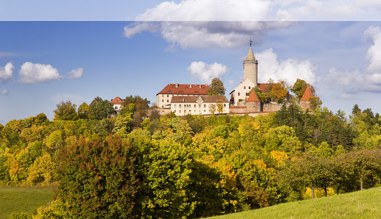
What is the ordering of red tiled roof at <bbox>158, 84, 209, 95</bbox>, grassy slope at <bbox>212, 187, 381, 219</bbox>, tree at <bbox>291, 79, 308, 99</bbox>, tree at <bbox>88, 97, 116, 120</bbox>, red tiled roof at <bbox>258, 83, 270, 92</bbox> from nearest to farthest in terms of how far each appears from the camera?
grassy slope at <bbox>212, 187, 381, 219</bbox> < tree at <bbox>291, 79, 308, 99</bbox> < tree at <bbox>88, 97, 116, 120</bbox> < red tiled roof at <bbox>258, 83, 270, 92</bbox> < red tiled roof at <bbox>158, 84, 209, 95</bbox>

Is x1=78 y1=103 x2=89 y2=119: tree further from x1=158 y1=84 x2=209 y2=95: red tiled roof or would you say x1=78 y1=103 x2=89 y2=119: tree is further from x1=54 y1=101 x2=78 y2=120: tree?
x1=158 y1=84 x2=209 y2=95: red tiled roof

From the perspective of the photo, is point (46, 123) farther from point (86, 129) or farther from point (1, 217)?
point (1, 217)

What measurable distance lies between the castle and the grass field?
36.2 metres

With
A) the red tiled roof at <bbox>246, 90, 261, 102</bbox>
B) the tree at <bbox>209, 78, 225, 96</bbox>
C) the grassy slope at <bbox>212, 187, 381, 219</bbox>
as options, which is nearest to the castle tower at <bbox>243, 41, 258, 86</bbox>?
the tree at <bbox>209, 78, 225, 96</bbox>

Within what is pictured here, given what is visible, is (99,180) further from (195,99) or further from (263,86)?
(263,86)

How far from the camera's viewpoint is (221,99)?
334 feet

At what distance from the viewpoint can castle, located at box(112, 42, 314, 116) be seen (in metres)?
96.9

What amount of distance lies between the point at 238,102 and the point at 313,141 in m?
24.2

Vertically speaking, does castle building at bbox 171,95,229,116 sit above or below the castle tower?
below

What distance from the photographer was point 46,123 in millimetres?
98312

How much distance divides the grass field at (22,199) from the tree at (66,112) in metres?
26.7

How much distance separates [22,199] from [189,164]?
3568 centimetres

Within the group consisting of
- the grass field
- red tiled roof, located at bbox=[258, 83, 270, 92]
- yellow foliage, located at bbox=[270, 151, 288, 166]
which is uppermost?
red tiled roof, located at bbox=[258, 83, 270, 92]

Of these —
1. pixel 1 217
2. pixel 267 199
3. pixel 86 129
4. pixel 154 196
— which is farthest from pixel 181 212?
pixel 86 129
